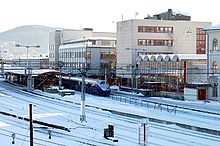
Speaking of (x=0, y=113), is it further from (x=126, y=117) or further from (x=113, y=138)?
(x=113, y=138)

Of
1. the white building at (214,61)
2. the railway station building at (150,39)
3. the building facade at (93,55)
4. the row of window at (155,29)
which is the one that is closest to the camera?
A: the white building at (214,61)

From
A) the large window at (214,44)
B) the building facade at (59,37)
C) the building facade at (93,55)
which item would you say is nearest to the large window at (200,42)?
the building facade at (93,55)

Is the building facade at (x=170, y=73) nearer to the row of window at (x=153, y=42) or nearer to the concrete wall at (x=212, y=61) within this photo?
the concrete wall at (x=212, y=61)

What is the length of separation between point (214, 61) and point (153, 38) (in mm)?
23038

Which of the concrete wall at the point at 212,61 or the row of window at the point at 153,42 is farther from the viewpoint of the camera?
the row of window at the point at 153,42

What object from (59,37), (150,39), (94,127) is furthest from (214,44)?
(59,37)

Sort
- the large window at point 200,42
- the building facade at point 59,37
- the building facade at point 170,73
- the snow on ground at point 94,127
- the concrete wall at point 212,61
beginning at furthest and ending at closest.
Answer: the building facade at point 59,37 < the large window at point 200,42 < the building facade at point 170,73 < the concrete wall at point 212,61 < the snow on ground at point 94,127

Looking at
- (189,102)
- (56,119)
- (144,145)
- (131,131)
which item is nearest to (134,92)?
(189,102)

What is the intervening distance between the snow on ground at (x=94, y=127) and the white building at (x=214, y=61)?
10830mm

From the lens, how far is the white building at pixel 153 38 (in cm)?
7106

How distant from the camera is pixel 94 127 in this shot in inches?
1182

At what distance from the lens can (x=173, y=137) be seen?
26.0 meters

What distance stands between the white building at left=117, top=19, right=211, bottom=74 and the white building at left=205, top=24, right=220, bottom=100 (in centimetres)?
2139

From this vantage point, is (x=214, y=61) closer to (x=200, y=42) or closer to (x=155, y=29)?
(x=155, y=29)
